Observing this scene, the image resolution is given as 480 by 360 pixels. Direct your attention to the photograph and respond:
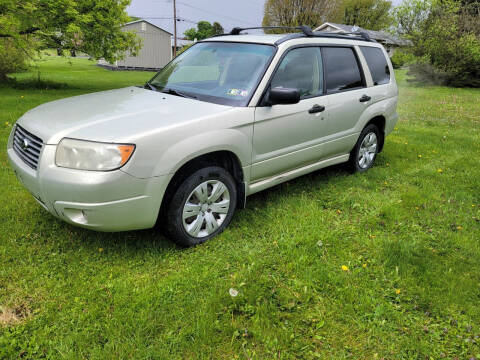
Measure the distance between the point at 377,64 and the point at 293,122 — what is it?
2.30 meters

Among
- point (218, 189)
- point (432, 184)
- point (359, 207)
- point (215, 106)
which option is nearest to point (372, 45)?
point (432, 184)

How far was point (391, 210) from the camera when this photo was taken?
430 cm

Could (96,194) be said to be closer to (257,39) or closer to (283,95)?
(283,95)

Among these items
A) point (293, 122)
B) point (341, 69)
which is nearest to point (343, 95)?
point (341, 69)

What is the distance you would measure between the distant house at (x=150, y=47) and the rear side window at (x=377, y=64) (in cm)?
3734

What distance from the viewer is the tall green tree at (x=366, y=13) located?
60.4 meters

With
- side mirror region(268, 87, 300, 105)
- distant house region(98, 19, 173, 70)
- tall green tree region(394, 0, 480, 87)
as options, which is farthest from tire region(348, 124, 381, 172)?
distant house region(98, 19, 173, 70)

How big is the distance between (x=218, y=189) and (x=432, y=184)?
11.4 ft

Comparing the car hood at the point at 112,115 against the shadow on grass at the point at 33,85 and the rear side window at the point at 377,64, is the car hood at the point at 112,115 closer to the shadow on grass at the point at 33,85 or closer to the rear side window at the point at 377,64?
the rear side window at the point at 377,64

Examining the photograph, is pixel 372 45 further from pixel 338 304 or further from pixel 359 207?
pixel 338 304

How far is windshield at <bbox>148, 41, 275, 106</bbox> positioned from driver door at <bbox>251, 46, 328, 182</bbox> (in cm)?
22

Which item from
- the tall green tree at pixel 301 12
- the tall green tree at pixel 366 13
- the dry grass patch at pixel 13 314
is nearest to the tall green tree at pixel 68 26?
the dry grass patch at pixel 13 314

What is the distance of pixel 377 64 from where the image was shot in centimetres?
534

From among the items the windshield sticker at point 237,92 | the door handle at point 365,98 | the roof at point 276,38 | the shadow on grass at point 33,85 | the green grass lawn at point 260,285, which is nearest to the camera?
the green grass lawn at point 260,285
